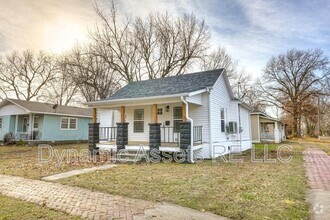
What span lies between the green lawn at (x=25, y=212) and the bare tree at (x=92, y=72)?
807 inches

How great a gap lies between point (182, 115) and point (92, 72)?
16.9m

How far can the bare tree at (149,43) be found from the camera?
77.4 ft

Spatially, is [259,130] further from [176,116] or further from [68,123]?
[68,123]

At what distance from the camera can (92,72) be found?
2442 cm

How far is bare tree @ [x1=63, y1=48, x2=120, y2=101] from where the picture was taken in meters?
24.1

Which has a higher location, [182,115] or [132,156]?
[182,115]

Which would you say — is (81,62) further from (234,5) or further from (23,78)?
(234,5)

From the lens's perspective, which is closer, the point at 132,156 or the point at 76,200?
the point at 76,200

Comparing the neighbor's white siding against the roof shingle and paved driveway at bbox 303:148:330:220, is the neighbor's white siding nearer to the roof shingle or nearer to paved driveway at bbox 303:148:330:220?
the roof shingle

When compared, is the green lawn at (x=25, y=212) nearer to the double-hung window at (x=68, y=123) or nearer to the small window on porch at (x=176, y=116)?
the small window on porch at (x=176, y=116)

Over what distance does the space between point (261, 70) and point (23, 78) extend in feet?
125

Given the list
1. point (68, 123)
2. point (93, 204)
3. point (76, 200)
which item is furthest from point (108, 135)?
point (68, 123)

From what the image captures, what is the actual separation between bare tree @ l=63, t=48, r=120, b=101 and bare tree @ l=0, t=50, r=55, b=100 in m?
10.5

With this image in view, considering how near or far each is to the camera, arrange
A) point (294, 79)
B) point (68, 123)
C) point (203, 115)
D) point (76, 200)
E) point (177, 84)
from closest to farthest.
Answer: point (76, 200)
point (203, 115)
point (177, 84)
point (68, 123)
point (294, 79)
